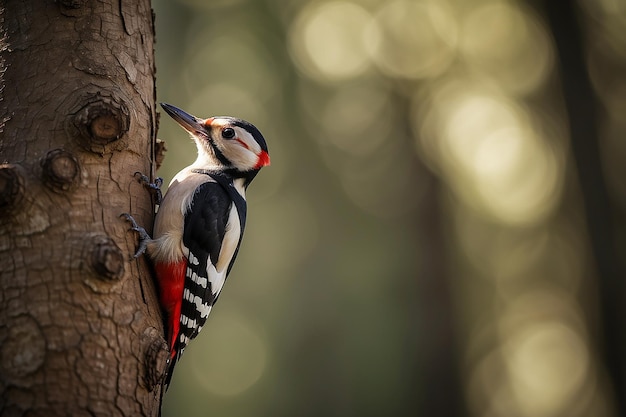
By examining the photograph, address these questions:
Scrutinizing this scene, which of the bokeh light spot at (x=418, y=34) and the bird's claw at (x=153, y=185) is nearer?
the bird's claw at (x=153, y=185)

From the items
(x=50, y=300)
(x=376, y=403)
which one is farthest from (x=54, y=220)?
(x=376, y=403)

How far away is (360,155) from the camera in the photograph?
12.5 metres

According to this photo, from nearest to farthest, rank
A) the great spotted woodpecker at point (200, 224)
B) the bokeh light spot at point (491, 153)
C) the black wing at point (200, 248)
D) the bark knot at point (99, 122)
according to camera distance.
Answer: the bark knot at point (99, 122), the great spotted woodpecker at point (200, 224), the black wing at point (200, 248), the bokeh light spot at point (491, 153)

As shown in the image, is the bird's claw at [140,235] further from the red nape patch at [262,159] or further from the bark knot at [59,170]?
the red nape patch at [262,159]

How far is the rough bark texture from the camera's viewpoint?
1.96m

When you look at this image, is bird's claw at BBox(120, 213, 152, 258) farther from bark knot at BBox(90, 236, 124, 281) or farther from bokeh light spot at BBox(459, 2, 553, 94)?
bokeh light spot at BBox(459, 2, 553, 94)

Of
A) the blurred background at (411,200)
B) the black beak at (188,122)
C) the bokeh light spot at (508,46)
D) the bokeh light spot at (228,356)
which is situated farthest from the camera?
the bokeh light spot at (228,356)

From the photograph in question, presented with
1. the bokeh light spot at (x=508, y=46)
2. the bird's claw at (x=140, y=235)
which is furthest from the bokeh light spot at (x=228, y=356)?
the bird's claw at (x=140, y=235)

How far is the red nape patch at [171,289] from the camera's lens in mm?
2600

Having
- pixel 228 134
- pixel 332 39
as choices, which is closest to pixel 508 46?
pixel 332 39

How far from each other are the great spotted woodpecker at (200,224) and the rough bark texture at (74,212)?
8.0 inches

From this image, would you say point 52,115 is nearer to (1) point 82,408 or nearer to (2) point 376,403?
(1) point 82,408

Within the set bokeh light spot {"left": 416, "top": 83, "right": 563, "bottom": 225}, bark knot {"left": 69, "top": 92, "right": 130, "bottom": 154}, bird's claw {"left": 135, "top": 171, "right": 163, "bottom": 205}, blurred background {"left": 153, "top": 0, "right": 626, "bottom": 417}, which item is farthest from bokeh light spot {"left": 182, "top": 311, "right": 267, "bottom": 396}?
bark knot {"left": 69, "top": 92, "right": 130, "bottom": 154}

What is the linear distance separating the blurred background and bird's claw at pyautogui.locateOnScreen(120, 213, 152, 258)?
6.33 meters
